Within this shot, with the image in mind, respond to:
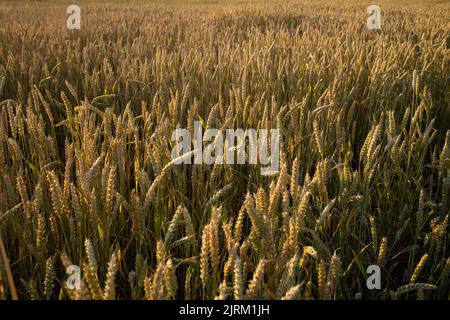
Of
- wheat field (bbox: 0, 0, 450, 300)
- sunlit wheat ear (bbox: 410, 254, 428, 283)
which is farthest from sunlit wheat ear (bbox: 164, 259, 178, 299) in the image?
sunlit wheat ear (bbox: 410, 254, 428, 283)

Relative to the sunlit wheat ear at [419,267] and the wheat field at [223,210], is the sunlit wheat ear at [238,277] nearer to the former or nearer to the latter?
the wheat field at [223,210]

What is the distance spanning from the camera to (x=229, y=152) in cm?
114

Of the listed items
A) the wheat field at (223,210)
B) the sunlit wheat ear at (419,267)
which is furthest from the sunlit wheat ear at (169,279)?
the sunlit wheat ear at (419,267)

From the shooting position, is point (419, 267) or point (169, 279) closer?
point (169, 279)

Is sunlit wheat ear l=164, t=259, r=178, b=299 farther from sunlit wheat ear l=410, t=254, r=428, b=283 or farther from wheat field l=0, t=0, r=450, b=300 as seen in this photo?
sunlit wheat ear l=410, t=254, r=428, b=283

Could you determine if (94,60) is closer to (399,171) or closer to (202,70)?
(202,70)

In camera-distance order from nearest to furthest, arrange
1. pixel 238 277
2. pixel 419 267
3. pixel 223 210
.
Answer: pixel 238 277 → pixel 419 267 → pixel 223 210

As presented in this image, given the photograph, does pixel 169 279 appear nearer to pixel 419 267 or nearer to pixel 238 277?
pixel 238 277

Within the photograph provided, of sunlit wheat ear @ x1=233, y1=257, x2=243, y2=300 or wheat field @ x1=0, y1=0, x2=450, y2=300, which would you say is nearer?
sunlit wheat ear @ x1=233, y1=257, x2=243, y2=300

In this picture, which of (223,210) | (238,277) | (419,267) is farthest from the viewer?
(223,210)

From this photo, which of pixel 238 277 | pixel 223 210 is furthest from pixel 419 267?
pixel 223 210
